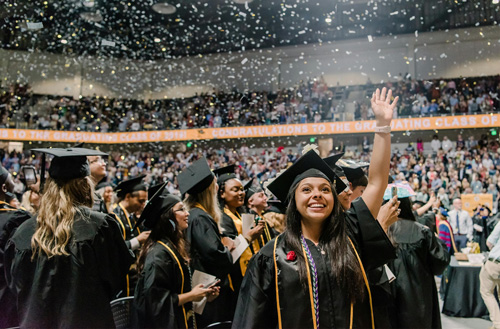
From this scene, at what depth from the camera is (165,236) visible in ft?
9.28

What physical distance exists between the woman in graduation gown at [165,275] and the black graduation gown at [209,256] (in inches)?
10.6

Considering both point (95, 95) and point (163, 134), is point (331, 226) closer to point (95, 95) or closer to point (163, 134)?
point (163, 134)

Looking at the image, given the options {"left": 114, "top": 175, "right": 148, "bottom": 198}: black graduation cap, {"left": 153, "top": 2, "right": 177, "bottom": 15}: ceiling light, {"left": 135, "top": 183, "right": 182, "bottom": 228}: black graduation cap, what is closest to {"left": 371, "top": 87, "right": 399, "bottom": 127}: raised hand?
{"left": 135, "top": 183, "right": 182, "bottom": 228}: black graduation cap

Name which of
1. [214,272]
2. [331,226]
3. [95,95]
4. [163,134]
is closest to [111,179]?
[163,134]

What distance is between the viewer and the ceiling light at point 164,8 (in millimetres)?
20641

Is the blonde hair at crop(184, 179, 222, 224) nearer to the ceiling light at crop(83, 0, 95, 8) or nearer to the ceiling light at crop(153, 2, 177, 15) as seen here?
the ceiling light at crop(83, 0, 95, 8)

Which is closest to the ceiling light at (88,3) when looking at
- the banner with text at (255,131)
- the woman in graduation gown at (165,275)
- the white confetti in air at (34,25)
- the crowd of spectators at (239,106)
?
the white confetti in air at (34,25)

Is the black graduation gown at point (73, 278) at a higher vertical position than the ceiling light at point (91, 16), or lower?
lower

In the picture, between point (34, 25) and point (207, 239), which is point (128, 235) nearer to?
point (207, 239)

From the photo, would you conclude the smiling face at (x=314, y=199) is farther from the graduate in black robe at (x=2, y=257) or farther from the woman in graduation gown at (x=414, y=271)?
the graduate in black robe at (x=2, y=257)

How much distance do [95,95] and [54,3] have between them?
21.1ft

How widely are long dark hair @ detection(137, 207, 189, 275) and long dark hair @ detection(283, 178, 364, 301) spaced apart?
1.14 m

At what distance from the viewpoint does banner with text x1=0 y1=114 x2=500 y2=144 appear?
17.3 m

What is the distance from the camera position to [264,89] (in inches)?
937
